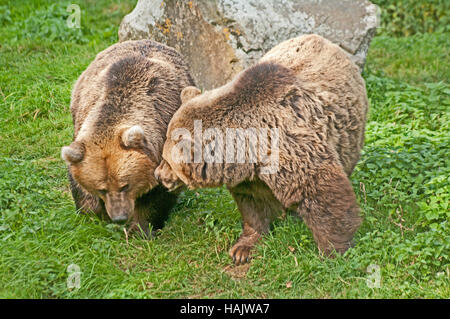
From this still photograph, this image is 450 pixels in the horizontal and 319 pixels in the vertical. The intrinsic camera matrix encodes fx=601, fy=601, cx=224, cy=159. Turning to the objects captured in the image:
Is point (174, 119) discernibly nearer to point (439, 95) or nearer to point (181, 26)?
point (181, 26)

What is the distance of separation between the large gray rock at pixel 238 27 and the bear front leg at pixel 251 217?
8.44ft

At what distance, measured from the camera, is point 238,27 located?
25.5ft

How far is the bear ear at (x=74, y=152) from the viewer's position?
525 centimetres

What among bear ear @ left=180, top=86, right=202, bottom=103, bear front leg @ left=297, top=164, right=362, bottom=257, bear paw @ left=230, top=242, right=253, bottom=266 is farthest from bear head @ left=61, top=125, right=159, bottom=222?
bear front leg @ left=297, top=164, right=362, bottom=257

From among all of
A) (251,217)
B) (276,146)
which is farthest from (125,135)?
(251,217)

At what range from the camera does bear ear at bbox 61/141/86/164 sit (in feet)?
17.2

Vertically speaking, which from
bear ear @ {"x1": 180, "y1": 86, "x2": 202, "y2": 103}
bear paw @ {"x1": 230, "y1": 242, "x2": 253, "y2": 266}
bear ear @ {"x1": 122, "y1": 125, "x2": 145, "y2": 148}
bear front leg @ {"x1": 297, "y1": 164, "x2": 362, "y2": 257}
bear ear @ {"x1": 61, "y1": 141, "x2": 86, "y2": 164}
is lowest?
bear paw @ {"x1": 230, "y1": 242, "x2": 253, "y2": 266}

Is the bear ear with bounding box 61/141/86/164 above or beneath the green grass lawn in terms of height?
above

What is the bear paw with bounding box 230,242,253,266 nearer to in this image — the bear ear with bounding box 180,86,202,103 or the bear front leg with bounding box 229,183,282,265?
the bear front leg with bounding box 229,183,282,265

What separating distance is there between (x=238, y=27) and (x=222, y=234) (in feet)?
9.98

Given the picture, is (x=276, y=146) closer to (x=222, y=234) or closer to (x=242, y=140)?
(x=242, y=140)

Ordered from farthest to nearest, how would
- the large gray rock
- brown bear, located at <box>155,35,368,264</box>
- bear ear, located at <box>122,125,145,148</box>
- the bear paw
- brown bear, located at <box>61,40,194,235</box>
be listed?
the large gray rock → the bear paw → brown bear, located at <box>61,40,194,235</box> → bear ear, located at <box>122,125,145,148</box> → brown bear, located at <box>155,35,368,264</box>

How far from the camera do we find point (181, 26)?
816 centimetres

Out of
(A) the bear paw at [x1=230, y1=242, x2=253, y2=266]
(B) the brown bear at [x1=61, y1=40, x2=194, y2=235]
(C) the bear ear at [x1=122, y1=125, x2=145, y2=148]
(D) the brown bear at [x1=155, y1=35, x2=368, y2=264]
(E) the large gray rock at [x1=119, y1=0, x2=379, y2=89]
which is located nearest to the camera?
(D) the brown bear at [x1=155, y1=35, x2=368, y2=264]
